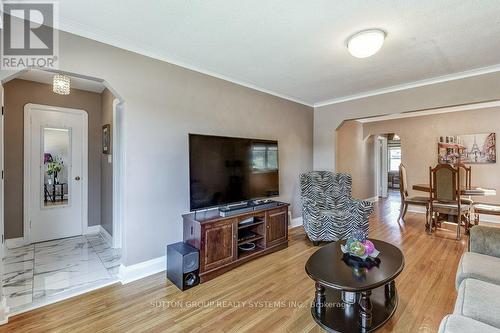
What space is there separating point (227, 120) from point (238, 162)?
672 mm

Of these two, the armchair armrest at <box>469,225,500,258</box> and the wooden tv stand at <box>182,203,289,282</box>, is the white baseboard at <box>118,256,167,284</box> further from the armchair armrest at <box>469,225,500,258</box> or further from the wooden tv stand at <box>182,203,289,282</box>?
the armchair armrest at <box>469,225,500,258</box>

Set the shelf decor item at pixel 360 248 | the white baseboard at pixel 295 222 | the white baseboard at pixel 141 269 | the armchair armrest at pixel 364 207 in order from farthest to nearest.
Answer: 1. the white baseboard at pixel 295 222
2. the armchair armrest at pixel 364 207
3. the white baseboard at pixel 141 269
4. the shelf decor item at pixel 360 248

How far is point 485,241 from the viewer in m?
2.01

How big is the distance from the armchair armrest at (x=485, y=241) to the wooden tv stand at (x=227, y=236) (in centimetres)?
197

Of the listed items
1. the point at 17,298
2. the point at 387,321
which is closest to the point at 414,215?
the point at 387,321

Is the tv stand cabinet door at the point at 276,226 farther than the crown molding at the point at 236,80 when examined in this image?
Yes

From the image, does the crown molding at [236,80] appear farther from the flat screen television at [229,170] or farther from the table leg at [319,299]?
the table leg at [319,299]

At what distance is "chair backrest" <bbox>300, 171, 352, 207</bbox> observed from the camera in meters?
3.85

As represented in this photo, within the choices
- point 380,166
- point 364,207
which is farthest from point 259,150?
point 380,166

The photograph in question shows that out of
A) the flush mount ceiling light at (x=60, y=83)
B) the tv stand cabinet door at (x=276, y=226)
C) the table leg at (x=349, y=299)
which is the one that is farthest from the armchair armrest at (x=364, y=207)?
the flush mount ceiling light at (x=60, y=83)

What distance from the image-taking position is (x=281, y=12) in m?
1.90

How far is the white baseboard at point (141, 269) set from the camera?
2.47 meters

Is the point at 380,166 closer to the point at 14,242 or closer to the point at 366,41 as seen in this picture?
the point at 366,41

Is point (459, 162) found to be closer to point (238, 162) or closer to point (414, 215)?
point (414, 215)
